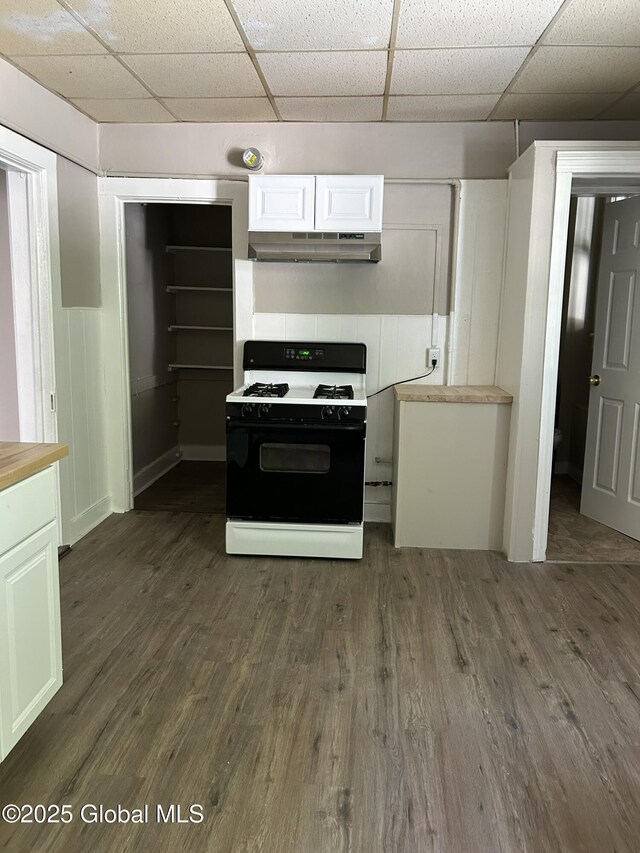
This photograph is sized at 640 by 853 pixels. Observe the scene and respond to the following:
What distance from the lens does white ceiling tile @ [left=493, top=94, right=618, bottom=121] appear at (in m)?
3.19

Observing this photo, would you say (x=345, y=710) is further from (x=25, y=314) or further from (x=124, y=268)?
(x=124, y=268)

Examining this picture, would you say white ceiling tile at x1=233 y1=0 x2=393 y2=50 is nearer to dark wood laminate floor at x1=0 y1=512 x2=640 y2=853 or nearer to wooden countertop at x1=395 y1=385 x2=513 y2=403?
wooden countertop at x1=395 y1=385 x2=513 y2=403

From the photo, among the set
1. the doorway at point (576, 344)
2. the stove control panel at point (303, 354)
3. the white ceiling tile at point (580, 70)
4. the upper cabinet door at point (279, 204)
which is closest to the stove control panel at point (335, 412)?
the stove control panel at point (303, 354)

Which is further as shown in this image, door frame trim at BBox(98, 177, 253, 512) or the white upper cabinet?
door frame trim at BBox(98, 177, 253, 512)

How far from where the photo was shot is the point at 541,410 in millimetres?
3268

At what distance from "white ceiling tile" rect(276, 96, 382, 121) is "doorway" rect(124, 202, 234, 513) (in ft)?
4.41

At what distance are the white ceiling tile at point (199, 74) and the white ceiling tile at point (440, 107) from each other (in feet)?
2.44

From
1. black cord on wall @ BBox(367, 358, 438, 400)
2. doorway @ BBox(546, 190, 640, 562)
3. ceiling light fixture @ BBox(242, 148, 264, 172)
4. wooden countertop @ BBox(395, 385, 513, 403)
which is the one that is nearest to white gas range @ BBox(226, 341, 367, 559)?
wooden countertop @ BBox(395, 385, 513, 403)

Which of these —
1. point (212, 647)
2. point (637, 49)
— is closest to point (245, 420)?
point (212, 647)

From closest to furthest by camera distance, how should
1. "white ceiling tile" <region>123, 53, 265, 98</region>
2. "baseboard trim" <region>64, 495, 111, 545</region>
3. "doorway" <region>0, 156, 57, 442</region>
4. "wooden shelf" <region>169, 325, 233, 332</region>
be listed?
"white ceiling tile" <region>123, 53, 265, 98</region> → "doorway" <region>0, 156, 57, 442</region> → "baseboard trim" <region>64, 495, 111, 545</region> → "wooden shelf" <region>169, 325, 233, 332</region>

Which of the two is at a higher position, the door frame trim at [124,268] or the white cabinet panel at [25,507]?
the door frame trim at [124,268]

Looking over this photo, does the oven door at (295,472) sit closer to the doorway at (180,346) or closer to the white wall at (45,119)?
the doorway at (180,346)

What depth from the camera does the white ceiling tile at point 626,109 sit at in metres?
3.17

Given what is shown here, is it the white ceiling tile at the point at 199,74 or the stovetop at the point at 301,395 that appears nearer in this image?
the white ceiling tile at the point at 199,74
